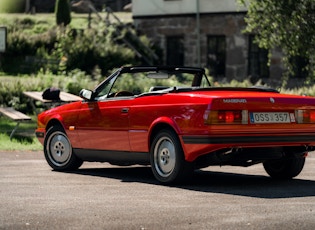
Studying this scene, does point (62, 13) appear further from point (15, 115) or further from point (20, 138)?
point (20, 138)

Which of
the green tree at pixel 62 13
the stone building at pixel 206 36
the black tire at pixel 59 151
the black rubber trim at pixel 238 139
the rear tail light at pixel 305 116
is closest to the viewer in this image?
the black rubber trim at pixel 238 139

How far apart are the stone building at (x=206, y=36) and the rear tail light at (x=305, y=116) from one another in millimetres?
29989

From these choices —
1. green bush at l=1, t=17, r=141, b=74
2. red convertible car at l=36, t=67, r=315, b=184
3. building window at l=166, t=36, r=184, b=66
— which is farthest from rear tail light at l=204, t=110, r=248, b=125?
building window at l=166, t=36, r=184, b=66

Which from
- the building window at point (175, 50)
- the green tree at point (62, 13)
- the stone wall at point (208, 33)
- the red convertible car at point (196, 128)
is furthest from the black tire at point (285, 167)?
the green tree at point (62, 13)

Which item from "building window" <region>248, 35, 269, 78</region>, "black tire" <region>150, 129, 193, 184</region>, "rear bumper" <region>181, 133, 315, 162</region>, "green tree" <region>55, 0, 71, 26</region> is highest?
"green tree" <region>55, 0, 71, 26</region>

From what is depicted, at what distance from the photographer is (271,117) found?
11.8 metres

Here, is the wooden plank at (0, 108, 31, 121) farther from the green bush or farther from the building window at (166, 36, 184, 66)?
the building window at (166, 36, 184, 66)

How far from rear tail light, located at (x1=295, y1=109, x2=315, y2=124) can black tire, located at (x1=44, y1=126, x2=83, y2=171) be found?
3.59 m

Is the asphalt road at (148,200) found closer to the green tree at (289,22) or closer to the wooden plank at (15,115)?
the wooden plank at (15,115)

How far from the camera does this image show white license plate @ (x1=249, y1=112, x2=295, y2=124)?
1172cm

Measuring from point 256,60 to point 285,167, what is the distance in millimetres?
30311

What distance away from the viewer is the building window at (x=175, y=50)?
45500mm

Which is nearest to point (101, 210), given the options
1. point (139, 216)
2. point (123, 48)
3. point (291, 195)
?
point (139, 216)

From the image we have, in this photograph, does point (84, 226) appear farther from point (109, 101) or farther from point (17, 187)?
point (109, 101)
